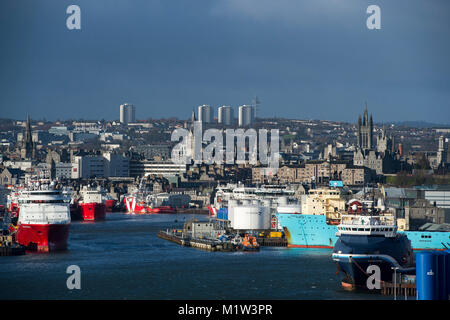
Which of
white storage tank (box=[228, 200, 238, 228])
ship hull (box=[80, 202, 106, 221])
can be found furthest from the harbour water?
ship hull (box=[80, 202, 106, 221])

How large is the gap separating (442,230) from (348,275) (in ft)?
41.5

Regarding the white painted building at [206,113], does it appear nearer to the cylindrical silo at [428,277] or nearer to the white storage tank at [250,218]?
the white storage tank at [250,218]

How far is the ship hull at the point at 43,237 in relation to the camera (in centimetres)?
4138

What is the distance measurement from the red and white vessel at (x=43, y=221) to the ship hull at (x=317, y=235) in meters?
9.19

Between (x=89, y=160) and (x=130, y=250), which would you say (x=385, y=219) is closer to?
(x=130, y=250)

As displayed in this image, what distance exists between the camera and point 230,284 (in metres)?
30.4

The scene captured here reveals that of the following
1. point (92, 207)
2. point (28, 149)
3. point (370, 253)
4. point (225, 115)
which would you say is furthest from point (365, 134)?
point (370, 253)

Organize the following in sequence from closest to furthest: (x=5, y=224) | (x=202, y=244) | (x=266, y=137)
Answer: (x=202, y=244) → (x=5, y=224) → (x=266, y=137)

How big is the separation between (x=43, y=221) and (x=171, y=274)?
10.7 meters

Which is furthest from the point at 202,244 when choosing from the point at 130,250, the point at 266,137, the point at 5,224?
the point at 266,137

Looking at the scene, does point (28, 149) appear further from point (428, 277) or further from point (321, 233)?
point (428, 277)

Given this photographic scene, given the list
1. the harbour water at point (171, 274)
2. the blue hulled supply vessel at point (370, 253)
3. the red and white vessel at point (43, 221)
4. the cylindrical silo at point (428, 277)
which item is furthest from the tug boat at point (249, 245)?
the cylindrical silo at point (428, 277)

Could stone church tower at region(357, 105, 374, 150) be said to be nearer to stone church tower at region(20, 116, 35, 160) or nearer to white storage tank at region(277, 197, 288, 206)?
stone church tower at region(20, 116, 35, 160)

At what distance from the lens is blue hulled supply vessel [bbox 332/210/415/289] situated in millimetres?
29391
